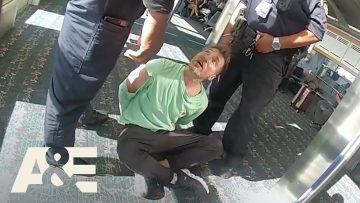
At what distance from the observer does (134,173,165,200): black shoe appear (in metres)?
1.48

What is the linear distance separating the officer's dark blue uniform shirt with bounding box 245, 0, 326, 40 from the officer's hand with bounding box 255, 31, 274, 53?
0.07 ft

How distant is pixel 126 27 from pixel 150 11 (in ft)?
0.35

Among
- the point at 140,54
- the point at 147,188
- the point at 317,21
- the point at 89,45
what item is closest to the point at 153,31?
the point at 140,54

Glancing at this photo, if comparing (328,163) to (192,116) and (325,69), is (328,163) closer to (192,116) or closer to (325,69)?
(192,116)

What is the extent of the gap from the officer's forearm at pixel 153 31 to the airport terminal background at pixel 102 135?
586 millimetres

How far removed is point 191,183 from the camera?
1616mm

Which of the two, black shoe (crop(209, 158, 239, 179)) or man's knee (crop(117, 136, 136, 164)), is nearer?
man's knee (crop(117, 136, 136, 164))

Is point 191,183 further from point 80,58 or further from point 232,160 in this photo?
point 80,58

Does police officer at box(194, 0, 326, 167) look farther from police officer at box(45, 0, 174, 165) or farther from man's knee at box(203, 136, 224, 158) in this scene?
police officer at box(45, 0, 174, 165)

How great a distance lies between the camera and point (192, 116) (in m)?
1.67

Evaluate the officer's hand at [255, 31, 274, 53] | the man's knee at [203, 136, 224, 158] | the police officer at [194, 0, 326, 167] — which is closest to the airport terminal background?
the man's knee at [203, 136, 224, 158]

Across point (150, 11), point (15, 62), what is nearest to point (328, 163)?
point (150, 11)

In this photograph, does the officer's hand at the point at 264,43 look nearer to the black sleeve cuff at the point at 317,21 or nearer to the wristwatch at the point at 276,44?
the wristwatch at the point at 276,44

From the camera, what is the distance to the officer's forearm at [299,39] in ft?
5.61
